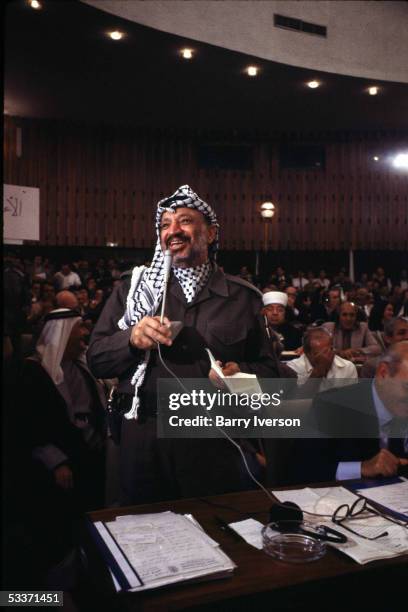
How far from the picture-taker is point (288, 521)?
1257 millimetres

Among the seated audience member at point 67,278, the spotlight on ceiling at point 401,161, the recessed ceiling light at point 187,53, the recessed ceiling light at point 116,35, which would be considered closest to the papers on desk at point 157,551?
the recessed ceiling light at point 116,35

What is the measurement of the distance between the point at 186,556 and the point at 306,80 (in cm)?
897

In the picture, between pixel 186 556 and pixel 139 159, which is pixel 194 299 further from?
pixel 139 159

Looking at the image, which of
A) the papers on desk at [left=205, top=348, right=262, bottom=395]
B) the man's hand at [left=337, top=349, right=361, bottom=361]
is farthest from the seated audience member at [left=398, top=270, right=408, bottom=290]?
the papers on desk at [left=205, top=348, right=262, bottom=395]

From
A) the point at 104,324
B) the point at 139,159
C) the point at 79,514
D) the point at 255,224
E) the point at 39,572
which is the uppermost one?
the point at 139,159

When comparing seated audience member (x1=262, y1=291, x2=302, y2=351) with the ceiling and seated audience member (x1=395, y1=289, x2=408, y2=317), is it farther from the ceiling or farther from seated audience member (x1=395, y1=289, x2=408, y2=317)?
the ceiling

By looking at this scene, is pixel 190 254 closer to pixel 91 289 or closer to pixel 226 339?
pixel 226 339

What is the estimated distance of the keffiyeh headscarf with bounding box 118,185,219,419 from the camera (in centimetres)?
167

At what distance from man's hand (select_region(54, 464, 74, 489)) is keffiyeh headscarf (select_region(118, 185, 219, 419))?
101 cm

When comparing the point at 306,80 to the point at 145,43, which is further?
the point at 306,80

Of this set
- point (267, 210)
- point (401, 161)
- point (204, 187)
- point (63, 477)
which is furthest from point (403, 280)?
point (63, 477)

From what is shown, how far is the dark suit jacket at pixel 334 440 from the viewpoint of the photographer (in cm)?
194

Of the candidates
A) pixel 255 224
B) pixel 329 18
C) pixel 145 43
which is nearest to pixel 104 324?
pixel 145 43

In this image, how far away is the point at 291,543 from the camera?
1198 mm
